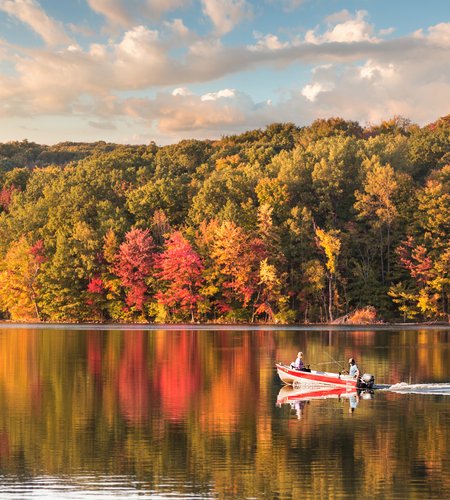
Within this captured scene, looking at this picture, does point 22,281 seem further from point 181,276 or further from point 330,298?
point 330,298

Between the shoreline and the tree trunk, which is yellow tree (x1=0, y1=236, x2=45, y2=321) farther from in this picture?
the tree trunk

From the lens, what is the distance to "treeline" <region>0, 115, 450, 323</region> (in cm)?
9775

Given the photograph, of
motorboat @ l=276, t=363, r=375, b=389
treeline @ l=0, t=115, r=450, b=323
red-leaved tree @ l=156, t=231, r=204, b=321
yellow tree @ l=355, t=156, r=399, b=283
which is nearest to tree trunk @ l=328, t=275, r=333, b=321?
treeline @ l=0, t=115, r=450, b=323

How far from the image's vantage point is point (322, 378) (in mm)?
42219

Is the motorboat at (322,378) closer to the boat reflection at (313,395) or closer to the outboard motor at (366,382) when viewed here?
the outboard motor at (366,382)

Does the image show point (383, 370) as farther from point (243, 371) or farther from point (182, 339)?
point (182, 339)

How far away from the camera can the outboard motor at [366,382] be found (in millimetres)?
40144

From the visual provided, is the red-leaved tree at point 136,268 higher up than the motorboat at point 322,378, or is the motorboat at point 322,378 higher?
the red-leaved tree at point 136,268

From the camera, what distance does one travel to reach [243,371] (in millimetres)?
48375

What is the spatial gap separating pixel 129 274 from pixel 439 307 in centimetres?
3477

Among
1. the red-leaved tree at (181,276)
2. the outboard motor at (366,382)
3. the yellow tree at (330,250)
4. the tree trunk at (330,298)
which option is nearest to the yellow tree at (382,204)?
the yellow tree at (330,250)

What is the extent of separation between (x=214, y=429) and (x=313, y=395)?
38.7 ft

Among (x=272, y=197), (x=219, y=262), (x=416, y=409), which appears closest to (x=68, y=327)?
(x=219, y=262)

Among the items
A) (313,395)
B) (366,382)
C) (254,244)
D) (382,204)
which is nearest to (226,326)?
(254,244)
